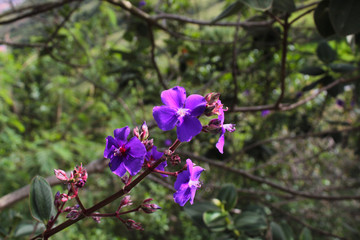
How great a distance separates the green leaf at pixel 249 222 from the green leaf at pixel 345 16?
0.83m

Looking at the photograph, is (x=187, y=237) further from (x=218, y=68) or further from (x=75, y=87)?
(x=75, y=87)

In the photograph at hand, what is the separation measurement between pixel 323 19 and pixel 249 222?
0.90 meters

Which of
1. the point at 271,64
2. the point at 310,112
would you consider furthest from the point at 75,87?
the point at 310,112

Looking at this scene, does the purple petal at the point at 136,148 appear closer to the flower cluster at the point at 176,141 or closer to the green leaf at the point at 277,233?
the flower cluster at the point at 176,141

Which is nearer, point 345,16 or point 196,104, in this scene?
point 196,104

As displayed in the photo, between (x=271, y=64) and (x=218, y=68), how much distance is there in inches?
18.1

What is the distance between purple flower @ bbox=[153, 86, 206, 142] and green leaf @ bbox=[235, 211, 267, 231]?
0.84 metres

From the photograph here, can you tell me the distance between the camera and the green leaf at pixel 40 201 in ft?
2.31

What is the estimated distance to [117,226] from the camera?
11.2 feet

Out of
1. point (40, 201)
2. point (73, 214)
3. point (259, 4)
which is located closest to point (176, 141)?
point (73, 214)

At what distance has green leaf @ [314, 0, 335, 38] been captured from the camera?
3.54 feet

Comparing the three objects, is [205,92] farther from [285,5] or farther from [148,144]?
[148,144]

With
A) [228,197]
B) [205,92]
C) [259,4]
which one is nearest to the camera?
[259,4]

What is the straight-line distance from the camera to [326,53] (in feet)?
5.12
